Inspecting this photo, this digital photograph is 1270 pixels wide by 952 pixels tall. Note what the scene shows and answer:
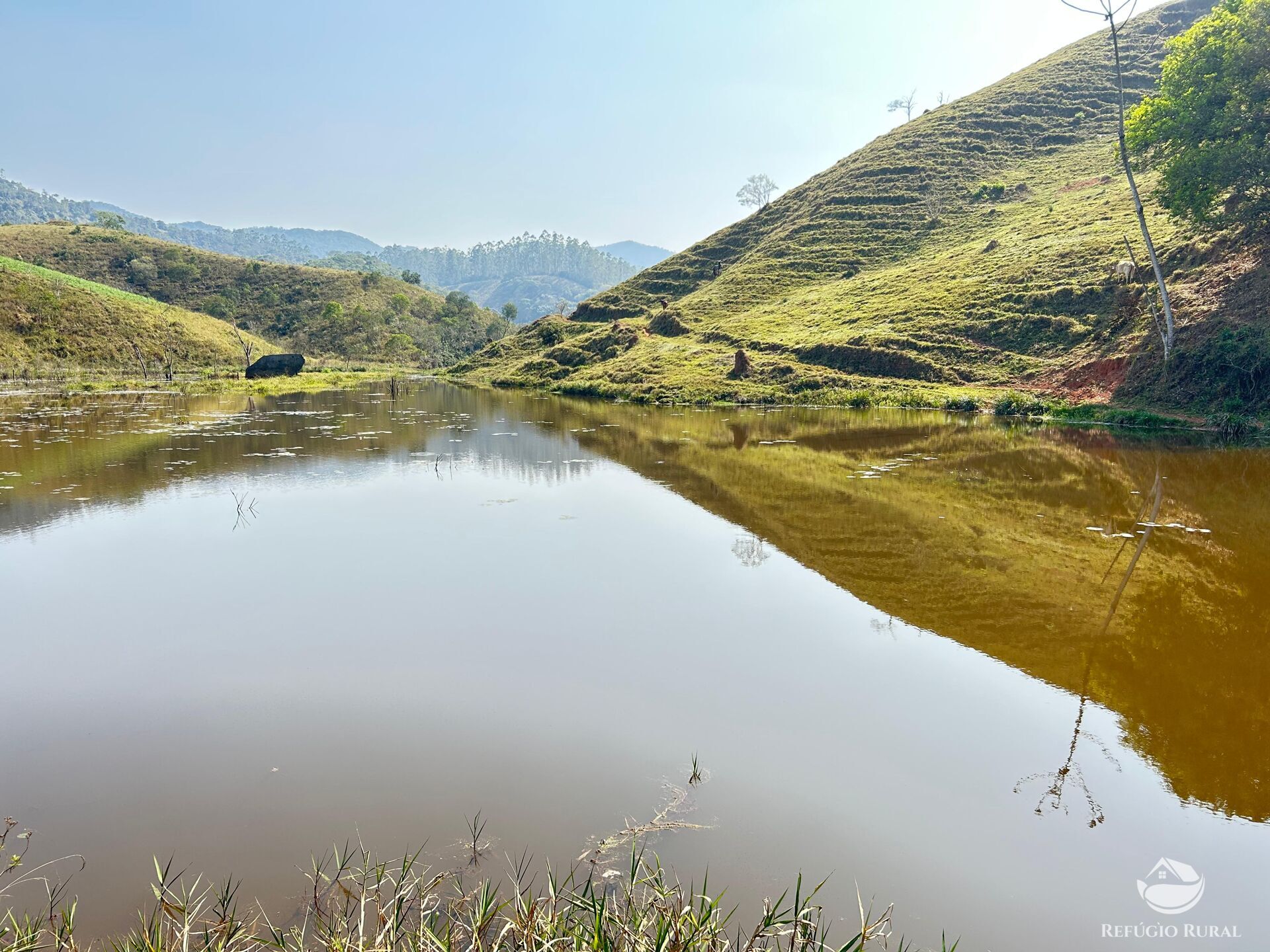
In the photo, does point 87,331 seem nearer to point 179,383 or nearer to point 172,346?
point 172,346

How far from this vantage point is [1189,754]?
5895 millimetres

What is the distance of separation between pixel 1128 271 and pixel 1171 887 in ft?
135

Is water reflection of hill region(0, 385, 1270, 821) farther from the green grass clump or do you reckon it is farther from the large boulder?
the large boulder

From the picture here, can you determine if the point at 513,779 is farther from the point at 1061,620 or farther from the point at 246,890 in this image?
the point at 1061,620

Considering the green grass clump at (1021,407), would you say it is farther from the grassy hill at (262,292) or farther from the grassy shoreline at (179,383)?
the grassy hill at (262,292)

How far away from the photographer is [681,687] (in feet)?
23.5

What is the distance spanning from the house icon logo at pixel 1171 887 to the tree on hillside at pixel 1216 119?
107ft

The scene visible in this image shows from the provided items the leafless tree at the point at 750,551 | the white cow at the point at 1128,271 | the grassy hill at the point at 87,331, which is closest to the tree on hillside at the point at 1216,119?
the white cow at the point at 1128,271

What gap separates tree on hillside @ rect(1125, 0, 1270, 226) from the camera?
26531 mm

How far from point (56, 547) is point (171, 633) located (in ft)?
18.1

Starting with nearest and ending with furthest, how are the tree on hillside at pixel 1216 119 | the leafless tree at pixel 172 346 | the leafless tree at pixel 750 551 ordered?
the leafless tree at pixel 750 551
the tree on hillside at pixel 1216 119
the leafless tree at pixel 172 346

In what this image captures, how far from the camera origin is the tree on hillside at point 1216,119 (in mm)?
26531

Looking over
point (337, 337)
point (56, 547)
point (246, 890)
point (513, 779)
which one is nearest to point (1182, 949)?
point (513, 779)

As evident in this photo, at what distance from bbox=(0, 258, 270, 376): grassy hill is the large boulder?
1296 cm
